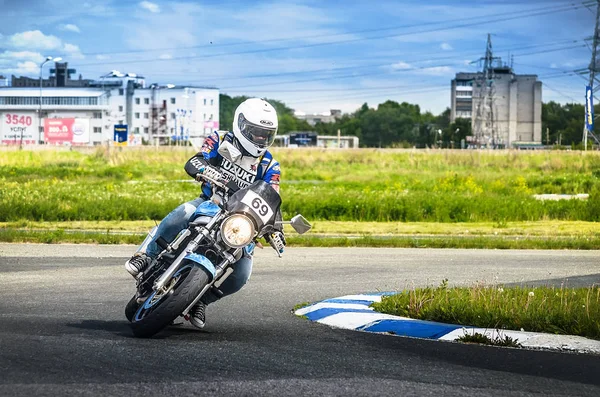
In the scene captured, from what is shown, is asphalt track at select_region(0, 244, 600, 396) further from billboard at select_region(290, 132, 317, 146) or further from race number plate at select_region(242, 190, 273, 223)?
billboard at select_region(290, 132, 317, 146)

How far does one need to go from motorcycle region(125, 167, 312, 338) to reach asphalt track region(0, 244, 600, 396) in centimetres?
30

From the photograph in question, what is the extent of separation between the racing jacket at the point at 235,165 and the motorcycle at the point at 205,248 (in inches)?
11.5

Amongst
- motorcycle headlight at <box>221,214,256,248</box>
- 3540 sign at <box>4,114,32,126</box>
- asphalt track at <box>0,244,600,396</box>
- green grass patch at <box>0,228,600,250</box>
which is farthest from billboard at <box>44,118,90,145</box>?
motorcycle headlight at <box>221,214,256,248</box>

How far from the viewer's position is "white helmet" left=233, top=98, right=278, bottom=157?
359 inches

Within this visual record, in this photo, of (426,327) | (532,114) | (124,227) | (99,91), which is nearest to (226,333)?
(426,327)

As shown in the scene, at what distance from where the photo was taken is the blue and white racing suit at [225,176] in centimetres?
910

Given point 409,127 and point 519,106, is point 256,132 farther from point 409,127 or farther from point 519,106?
point 519,106

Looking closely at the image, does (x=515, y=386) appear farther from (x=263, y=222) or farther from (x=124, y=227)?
(x=124, y=227)

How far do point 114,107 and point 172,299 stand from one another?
18035 centimetres

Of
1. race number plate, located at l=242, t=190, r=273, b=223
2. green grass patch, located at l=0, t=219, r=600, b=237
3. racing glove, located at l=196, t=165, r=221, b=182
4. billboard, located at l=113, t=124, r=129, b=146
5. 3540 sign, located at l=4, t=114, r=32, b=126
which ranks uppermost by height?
3540 sign, located at l=4, t=114, r=32, b=126

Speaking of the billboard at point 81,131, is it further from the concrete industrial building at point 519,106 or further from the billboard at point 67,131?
the concrete industrial building at point 519,106

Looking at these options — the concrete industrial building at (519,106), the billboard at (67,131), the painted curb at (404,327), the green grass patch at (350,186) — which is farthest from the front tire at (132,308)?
the concrete industrial building at (519,106)

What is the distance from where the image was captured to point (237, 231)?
8.40 metres

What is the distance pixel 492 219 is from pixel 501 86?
143 meters
